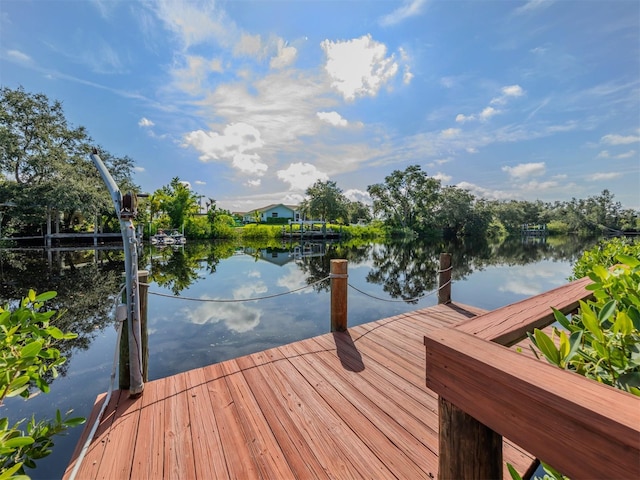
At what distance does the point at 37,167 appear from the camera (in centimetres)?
1859

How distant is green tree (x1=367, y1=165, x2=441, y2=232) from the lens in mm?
36281

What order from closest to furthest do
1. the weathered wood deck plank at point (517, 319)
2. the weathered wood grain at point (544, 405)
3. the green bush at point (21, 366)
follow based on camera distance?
the weathered wood grain at point (544, 405)
the weathered wood deck plank at point (517, 319)
the green bush at point (21, 366)

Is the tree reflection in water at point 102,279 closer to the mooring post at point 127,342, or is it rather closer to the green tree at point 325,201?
the mooring post at point 127,342

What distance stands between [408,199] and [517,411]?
129 feet

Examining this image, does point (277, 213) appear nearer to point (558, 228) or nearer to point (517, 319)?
point (517, 319)

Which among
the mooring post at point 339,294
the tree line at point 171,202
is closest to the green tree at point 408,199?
the tree line at point 171,202

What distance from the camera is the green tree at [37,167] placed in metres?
17.4

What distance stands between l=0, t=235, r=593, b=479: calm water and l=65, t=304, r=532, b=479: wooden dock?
3.02 feet

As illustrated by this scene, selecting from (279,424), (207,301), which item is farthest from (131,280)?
(207,301)

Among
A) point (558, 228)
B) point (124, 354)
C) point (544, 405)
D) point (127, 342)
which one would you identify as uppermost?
point (544, 405)

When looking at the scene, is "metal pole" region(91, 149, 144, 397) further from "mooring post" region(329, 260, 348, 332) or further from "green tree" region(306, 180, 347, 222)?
"green tree" region(306, 180, 347, 222)

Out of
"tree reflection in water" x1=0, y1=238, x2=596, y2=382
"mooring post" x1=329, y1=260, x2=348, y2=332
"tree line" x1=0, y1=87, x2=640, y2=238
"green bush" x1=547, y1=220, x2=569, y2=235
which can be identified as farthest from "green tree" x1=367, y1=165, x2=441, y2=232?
"mooring post" x1=329, y1=260, x2=348, y2=332

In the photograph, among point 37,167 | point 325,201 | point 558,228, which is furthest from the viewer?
point 558,228

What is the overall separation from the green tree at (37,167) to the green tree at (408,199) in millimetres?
30535
